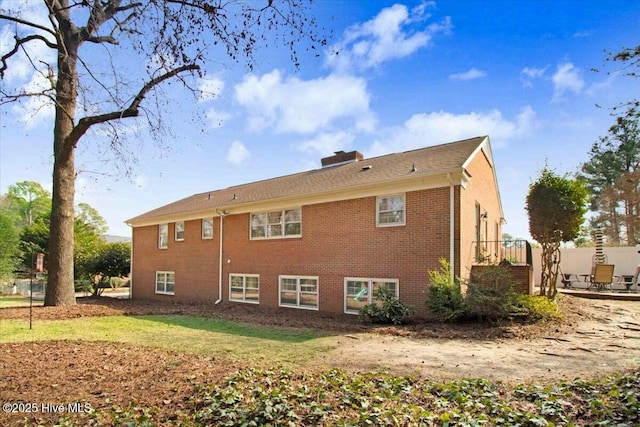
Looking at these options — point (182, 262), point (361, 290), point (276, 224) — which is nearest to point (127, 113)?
point (276, 224)

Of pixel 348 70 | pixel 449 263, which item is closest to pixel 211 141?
pixel 348 70

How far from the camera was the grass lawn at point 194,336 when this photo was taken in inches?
293

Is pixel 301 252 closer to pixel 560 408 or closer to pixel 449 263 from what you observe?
pixel 449 263

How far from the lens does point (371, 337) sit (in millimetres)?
9195

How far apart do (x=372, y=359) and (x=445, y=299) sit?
13.5ft

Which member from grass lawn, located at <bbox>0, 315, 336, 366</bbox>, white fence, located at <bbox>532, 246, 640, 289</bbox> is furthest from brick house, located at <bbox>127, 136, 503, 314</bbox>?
white fence, located at <bbox>532, 246, 640, 289</bbox>

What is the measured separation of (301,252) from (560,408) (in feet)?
35.8

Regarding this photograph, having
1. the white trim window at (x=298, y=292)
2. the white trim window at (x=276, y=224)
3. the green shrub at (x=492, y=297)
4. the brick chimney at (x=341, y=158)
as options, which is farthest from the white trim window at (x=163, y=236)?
the green shrub at (x=492, y=297)

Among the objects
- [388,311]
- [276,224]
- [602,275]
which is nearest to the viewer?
[388,311]

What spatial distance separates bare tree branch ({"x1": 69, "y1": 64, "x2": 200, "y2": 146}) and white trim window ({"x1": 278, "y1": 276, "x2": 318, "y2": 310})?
7.63 m

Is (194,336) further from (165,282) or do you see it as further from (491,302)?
(165,282)

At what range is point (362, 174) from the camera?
14336mm

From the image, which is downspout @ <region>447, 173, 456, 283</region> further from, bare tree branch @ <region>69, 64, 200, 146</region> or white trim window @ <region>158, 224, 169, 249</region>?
white trim window @ <region>158, 224, 169, 249</region>

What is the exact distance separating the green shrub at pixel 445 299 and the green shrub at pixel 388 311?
2.44ft
